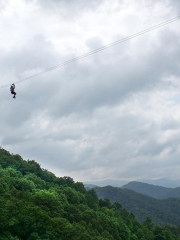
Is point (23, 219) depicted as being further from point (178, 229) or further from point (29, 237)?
point (178, 229)

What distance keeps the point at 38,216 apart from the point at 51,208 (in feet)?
61.6

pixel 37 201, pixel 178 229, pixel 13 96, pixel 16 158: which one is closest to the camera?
pixel 13 96

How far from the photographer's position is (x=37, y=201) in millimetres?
67250

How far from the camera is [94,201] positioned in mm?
130500

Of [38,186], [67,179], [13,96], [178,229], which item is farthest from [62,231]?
[178,229]

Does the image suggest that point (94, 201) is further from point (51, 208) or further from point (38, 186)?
point (51, 208)

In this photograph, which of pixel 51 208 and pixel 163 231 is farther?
pixel 163 231

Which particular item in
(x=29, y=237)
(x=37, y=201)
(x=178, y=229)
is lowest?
(x=178, y=229)

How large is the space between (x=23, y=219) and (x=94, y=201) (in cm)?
8690

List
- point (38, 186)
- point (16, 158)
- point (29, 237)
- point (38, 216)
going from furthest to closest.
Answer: point (16, 158) < point (38, 186) < point (38, 216) < point (29, 237)

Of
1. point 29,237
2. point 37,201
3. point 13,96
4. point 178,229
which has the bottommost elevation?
point 178,229

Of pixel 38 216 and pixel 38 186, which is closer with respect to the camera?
pixel 38 216

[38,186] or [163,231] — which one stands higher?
[38,186]

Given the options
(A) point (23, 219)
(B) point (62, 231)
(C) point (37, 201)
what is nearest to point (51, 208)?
(C) point (37, 201)
